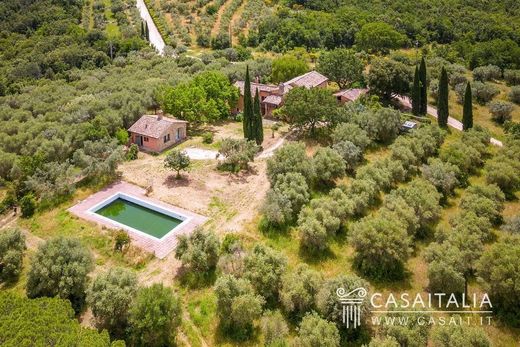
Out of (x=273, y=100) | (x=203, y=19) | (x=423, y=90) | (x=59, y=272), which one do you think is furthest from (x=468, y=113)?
(x=203, y=19)

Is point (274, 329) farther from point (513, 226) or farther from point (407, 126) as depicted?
point (407, 126)

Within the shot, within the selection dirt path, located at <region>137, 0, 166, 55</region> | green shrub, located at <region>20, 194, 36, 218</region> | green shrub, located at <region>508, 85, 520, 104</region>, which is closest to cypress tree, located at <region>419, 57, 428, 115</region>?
green shrub, located at <region>508, 85, 520, 104</region>

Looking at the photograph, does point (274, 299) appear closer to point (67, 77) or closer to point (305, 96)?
point (305, 96)

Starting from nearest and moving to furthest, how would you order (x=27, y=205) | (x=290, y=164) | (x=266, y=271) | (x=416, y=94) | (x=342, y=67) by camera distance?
(x=266, y=271) → (x=27, y=205) → (x=290, y=164) → (x=416, y=94) → (x=342, y=67)

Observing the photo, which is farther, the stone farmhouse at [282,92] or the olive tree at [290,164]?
the stone farmhouse at [282,92]

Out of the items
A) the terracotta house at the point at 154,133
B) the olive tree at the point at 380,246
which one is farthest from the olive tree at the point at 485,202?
the terracotta house at the point at 154,133

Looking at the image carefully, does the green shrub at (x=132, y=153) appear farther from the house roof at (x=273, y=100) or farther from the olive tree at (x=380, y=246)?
the olive tree at (x=380, y=246)

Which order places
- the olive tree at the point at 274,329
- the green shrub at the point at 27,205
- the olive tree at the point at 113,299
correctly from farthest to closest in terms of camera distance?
1. the green shrub at the point at 27,205
2. the olive tree at the point at 113,299
3. the olive tree at the point at 274,329
